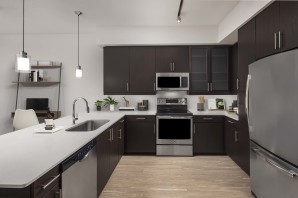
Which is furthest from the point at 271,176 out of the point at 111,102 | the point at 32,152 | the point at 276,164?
the point at 111,102

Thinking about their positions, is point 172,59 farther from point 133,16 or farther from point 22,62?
point 22,62

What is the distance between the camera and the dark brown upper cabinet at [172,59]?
5.09 m

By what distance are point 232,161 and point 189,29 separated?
108 inches

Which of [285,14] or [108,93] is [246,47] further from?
[108,93]

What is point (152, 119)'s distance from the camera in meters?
4.81

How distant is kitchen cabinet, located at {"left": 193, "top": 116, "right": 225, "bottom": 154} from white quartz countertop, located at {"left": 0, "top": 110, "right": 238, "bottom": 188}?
2533mm

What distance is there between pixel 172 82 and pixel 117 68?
122 cm

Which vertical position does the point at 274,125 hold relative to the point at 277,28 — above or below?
below

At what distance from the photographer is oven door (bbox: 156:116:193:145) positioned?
4.74 m

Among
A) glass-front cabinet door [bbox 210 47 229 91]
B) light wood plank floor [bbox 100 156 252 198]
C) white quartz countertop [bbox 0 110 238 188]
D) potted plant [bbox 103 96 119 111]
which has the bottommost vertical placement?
light wood plank floor [bbox 100 156 252 198]

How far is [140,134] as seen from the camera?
15.9ft

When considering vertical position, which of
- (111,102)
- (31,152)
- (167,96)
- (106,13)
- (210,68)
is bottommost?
(31,152)

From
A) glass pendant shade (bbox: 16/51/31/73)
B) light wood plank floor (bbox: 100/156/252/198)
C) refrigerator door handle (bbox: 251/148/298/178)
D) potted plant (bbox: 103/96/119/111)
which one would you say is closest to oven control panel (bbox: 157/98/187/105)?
potted plant (bbox: 103/96/119/111)

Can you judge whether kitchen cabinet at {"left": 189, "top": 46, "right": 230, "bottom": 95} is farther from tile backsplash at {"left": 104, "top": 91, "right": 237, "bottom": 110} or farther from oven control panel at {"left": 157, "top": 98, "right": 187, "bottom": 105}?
oven control panel at {"left": 157, "top": 98, "right": 187, "bottom": 105}
